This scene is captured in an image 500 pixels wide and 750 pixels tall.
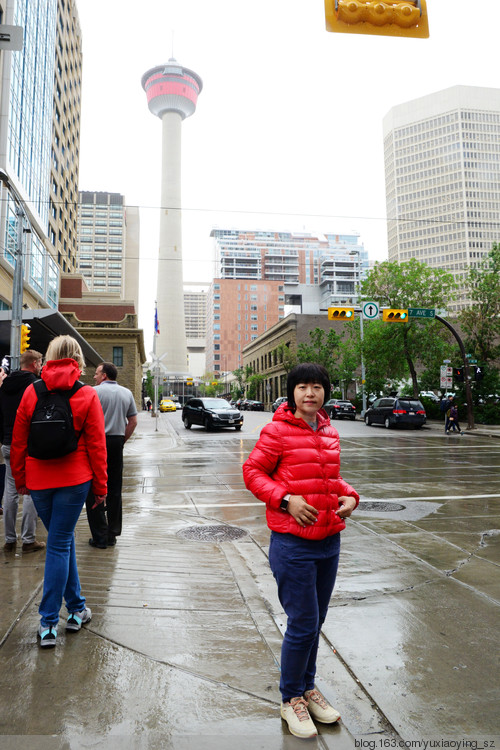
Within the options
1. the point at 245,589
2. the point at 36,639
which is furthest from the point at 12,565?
the point at 245,589

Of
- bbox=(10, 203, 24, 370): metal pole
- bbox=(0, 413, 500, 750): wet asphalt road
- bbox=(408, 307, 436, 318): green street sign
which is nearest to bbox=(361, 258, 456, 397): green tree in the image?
bbox=(408, 307, 436, 318): green street sign

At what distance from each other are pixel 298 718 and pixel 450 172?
583ft

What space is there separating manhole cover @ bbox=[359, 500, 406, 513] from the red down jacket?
577 centimetres

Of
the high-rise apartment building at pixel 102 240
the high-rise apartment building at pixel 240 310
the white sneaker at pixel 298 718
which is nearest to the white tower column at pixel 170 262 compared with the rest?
the high-rise apartment building at pixel 102 240

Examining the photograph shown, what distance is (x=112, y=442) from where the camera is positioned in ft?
19.0

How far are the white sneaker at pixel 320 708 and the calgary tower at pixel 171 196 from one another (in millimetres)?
118904

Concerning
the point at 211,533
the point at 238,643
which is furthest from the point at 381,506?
the point at 238,643

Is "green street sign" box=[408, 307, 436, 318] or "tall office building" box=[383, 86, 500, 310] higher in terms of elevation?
"tall office building" box=[383, 86, 500, 310]

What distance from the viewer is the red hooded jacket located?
3.45 m

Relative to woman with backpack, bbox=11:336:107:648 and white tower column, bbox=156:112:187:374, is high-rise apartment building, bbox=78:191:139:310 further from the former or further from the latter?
woman with backpack, bbox=11:336:107:648

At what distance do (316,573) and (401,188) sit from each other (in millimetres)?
181745

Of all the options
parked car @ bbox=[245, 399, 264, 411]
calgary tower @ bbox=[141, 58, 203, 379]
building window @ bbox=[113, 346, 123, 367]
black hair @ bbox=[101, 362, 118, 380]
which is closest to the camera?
black hair @ bbox=[101, 362, 118, 380]

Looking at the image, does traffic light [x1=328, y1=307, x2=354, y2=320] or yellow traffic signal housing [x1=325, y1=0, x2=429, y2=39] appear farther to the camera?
traffic light [x1=328, y1=307, x2=354, y2=320]

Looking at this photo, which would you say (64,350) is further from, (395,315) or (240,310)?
(240,310)
